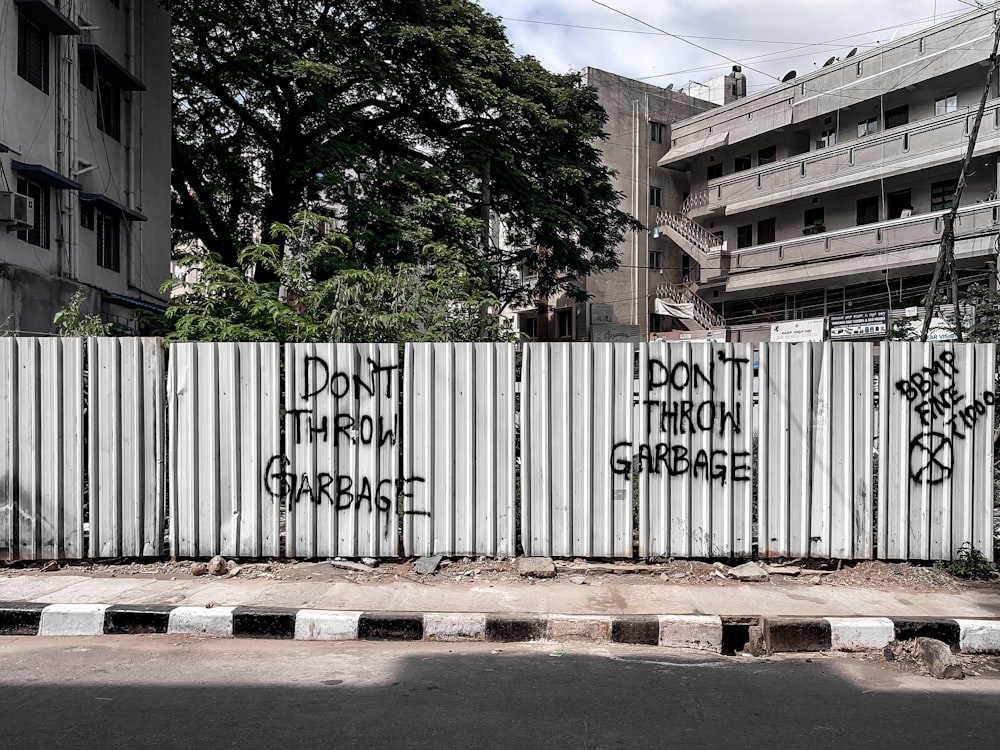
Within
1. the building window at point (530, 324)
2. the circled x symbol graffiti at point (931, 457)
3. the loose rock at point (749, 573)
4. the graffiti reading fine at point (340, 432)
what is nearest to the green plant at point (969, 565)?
the circled x symbol graffiti at point (931, 457)

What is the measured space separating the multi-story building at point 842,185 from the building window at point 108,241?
2111cm

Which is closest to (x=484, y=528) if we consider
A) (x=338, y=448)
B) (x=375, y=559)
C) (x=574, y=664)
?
(x=375, y=559)

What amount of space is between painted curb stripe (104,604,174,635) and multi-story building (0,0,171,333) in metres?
7.75

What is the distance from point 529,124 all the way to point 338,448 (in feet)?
46.4

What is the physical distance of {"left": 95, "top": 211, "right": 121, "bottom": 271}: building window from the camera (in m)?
17.1

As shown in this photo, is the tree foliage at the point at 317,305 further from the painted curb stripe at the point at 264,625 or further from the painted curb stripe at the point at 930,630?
the painted curb stripe at the point at 930,630

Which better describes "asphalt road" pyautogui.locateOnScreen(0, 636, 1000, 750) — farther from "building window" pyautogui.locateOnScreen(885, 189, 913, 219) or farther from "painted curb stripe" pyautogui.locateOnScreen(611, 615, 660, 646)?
"building window" pyautogui.locateOnScreen(885, 189, 913, 219)

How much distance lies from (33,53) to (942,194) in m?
25.0

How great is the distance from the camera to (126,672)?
15.1ft

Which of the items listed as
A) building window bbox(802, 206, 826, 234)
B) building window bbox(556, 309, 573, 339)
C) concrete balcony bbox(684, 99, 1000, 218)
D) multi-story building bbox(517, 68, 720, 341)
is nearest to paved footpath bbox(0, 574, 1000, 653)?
concrete balcony bbox(684, 99, 1000, 218)

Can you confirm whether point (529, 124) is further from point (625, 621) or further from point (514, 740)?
point (514, 740)

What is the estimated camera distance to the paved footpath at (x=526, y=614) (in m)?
5.19

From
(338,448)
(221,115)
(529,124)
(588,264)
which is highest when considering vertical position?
(221,115)

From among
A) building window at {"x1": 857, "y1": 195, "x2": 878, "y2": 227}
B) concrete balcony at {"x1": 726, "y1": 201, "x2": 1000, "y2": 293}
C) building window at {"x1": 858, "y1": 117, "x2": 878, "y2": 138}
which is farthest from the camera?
building window at {"x1": 857, "y1": 195, "x2": 878, "y2": 227}
